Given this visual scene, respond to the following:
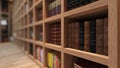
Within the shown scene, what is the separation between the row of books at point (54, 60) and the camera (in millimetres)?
1490

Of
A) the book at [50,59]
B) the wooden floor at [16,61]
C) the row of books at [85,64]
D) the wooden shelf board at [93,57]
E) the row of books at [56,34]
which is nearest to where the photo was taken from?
the wooden shelf board at [93,57]

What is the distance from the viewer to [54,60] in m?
1.58

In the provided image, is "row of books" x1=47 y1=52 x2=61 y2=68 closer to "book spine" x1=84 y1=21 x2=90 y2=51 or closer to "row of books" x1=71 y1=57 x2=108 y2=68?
"row of books" x1=71 y1=57 x2=108 y2=68

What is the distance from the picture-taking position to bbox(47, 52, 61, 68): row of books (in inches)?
58.7

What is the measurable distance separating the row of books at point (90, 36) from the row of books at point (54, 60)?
37 cm

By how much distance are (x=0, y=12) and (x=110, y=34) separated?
7167 millimetres

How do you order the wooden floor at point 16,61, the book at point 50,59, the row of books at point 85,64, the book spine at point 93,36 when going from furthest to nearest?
the wooden floor at point 16,61, the book at point 50,59, the row of books at point 85,64, the book spine at point 93,36

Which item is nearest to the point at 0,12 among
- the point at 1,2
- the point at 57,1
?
the point at 1,2

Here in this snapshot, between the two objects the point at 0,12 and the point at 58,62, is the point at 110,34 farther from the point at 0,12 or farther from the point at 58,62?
the point at 0,12

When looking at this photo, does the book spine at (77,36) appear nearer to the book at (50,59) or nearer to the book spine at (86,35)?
the book spine at (86,35)

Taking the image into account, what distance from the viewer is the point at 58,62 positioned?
1482 mm

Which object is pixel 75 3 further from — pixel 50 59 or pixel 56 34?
pixel 50 59

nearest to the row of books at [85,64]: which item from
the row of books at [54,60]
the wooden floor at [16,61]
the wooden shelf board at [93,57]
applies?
the wooden shelf board at [93,57]

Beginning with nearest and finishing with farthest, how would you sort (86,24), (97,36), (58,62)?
(97,36) → (86,24) → (58,62)
